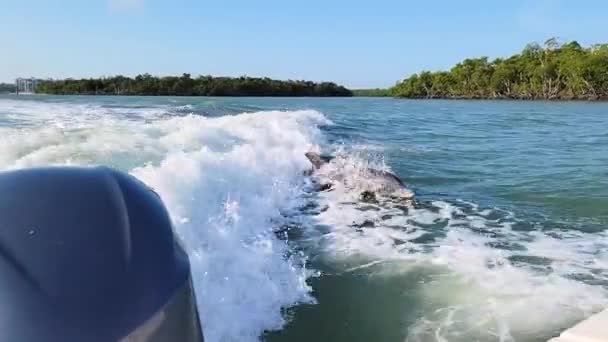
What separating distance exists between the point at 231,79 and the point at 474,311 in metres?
66.9

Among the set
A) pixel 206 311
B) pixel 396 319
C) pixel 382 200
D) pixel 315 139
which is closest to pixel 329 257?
pixel 396 319

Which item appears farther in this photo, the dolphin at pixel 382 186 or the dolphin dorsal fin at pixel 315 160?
the dolphin dorsal fin at pixel 315 160

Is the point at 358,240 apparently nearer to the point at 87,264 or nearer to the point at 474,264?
the point at 474,264

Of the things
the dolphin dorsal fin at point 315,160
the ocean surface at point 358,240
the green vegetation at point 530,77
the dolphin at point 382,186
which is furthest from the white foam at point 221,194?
the green vegetation at point 530,77

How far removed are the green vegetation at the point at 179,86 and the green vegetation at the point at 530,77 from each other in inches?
985

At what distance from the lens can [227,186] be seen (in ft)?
21.1

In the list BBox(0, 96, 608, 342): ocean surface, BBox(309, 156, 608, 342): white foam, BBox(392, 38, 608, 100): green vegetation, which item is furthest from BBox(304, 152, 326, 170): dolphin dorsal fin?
BBox(392, 38, 608, 100): green vegetation

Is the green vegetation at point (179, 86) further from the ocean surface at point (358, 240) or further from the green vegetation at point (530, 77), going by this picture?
the ocean surface at point (358, 240)

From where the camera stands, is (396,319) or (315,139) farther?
(315,139)

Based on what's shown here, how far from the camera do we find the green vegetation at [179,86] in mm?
52656

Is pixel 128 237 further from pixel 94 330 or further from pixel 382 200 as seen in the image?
pixel 382 200

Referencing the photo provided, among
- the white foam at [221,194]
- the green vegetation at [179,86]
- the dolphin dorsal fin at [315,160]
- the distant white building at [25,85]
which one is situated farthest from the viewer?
the green vegetation at [179,86]

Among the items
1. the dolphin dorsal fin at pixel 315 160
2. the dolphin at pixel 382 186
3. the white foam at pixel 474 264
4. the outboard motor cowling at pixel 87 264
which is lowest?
the white foam at pixel 474 264

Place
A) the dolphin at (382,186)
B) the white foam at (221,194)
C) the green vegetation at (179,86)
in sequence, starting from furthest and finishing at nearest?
1. the green vegetation at (179,86)
2. the dolphin at (382,186)
3. the white foam at (221,194)
